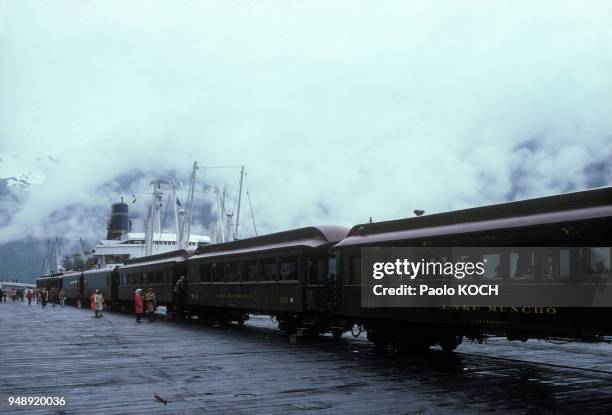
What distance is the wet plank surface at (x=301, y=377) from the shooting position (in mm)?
10148

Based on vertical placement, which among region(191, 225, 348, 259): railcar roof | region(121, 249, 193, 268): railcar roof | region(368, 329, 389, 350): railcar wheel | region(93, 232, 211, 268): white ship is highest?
region(93, 232, 211, 268): white ship

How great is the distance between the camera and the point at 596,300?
11766 mm

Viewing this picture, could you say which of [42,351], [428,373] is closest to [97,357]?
[42,351]

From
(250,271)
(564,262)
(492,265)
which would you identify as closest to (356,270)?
(492,265)

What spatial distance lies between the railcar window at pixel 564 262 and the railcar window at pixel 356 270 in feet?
23.6

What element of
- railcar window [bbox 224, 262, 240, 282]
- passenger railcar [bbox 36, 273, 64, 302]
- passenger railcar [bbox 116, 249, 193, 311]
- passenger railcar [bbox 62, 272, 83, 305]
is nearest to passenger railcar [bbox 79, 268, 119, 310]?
passenger railcar [bbox 116, 249, 193, 311]

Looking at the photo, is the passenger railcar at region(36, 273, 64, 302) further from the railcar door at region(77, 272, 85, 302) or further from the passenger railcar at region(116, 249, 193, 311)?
the passenger railcar at region(116, 249, 193, 311)

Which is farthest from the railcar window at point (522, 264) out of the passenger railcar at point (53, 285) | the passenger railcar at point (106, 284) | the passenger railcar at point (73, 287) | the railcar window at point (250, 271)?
the passenger railcar at point (53, 285)

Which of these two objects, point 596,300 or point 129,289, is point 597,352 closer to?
point 596,300

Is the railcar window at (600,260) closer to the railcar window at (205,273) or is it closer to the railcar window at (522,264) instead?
the railcar window at (522,264)

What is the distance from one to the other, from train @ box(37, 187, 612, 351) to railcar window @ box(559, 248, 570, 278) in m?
0.02

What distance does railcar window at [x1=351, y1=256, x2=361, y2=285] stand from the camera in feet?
62.7

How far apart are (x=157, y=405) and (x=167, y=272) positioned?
27279 mm

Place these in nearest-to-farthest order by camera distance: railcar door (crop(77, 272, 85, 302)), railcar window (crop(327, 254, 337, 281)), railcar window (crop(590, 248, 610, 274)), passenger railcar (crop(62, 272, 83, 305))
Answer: railcar window (crop(590, 248, 610, 274)) → railcar window (crop(327, 254, 337, 281)) → railcar door (crop(77, 272, 85, 302)) → passenger railcar (crop(62, 272, 83, 305))
